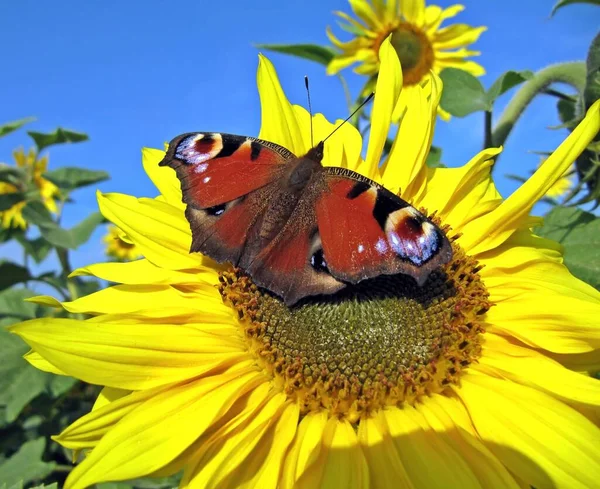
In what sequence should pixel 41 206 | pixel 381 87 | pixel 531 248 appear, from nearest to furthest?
1. pixel 531 248
2. pixel 381 87
3. pixel 41 206

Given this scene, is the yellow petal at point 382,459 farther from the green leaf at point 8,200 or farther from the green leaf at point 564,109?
the green leaf at point 8,200

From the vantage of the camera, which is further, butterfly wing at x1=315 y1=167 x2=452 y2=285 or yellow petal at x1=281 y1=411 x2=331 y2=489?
butterfly wing at x1=315 y1=167 x2=452 y2=285

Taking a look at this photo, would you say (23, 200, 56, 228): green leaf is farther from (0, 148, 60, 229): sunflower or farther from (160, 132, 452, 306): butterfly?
(160, 132, 452, 306): butterfly

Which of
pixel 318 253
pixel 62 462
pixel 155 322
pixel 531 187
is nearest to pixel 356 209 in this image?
pixel 318 253

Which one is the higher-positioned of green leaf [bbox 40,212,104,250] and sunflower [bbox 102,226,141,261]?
green leaf [bbox 40,212,104,250]

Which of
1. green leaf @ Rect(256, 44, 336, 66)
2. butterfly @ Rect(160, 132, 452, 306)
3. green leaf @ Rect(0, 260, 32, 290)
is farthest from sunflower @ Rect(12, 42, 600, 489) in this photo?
green leaf @ Rect(0, 260, 32, 290)

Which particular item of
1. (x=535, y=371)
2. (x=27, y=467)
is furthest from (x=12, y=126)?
(x=535, y=371)

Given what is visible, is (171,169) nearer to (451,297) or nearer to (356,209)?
(356,209)

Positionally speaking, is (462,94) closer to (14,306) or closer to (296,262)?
(296,262)
